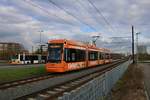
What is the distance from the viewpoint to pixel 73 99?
6598 millimetres

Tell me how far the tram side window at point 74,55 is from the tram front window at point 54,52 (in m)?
0.67

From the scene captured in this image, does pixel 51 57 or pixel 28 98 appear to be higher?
pixel 51 57

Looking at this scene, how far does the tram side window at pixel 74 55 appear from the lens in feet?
97.3

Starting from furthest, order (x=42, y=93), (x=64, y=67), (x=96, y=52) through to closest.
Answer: (x=96, y=52)
(x=64, y=67)
(x=42, y=93)

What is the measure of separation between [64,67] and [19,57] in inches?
1718

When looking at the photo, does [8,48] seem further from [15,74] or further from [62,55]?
[15,74]

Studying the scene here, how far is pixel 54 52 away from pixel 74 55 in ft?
10.0

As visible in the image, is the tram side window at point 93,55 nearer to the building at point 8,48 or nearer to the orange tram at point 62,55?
the orange tram at point 62,55

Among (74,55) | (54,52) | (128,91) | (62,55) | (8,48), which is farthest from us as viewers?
(8,48)

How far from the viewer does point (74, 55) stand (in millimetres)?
31844

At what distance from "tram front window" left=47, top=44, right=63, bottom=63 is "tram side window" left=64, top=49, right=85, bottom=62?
669 millimetres

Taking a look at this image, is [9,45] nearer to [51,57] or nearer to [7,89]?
[51,57]

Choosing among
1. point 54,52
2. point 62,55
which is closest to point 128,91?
point 62,55

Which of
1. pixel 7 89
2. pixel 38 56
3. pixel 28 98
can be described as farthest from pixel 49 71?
pixel 38 56
